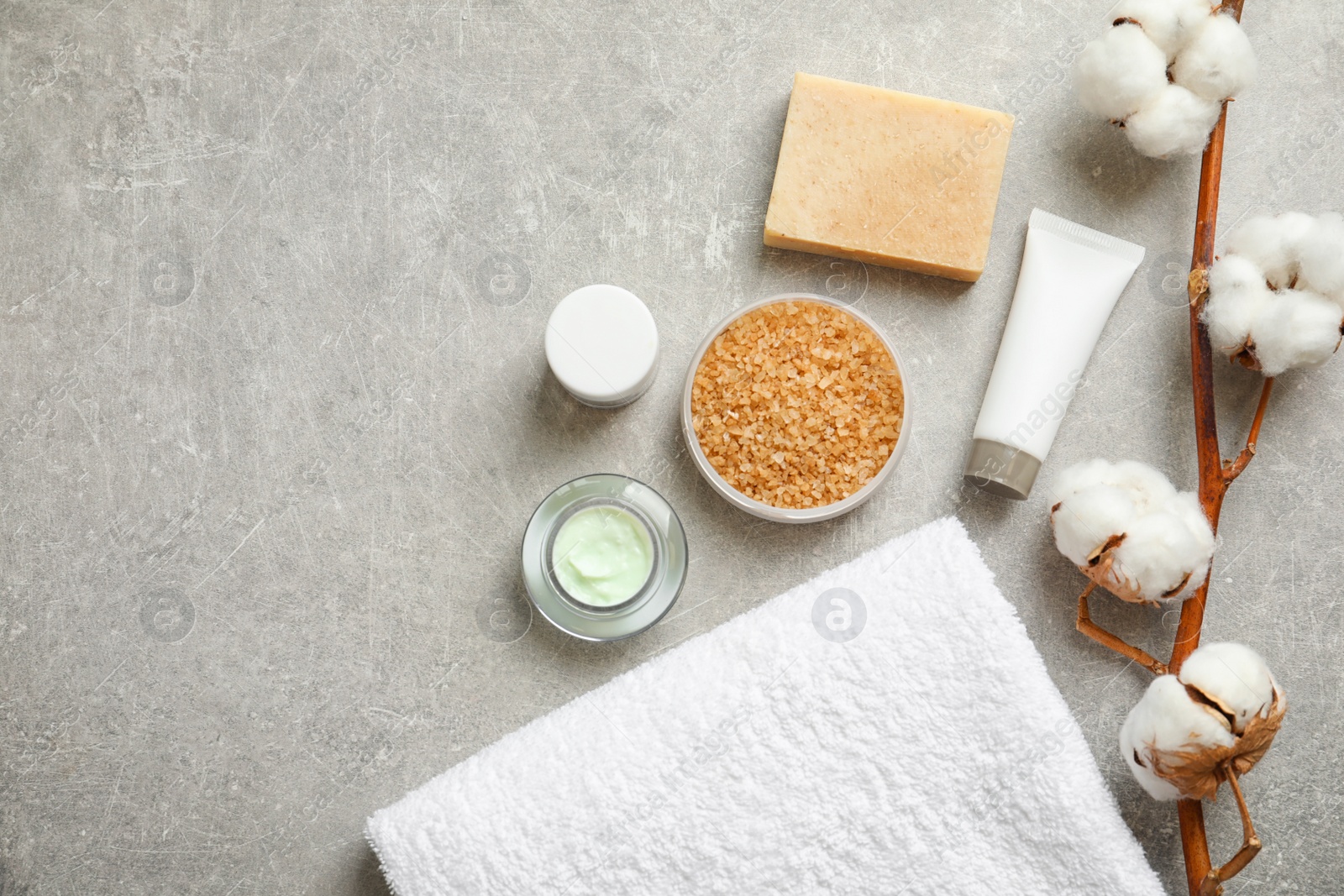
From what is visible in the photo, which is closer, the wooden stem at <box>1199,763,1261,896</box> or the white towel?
the wooden stem at <box>1199,763,1261,896</box>

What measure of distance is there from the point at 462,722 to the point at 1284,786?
843 mm

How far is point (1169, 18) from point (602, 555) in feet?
2.46

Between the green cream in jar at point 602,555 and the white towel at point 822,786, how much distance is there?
11cm

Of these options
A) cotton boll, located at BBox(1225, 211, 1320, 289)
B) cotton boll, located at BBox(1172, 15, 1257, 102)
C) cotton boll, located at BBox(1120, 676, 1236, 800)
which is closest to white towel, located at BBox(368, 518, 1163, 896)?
cotton boll, located at BBox(1120, 676, 1236, 800)

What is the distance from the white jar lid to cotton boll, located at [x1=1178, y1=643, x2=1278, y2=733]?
0.56 m

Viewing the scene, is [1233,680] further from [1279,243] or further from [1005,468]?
[1279,243]

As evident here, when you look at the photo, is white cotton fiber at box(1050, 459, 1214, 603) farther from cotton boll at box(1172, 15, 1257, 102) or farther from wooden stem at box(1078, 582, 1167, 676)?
cotton boll at box(1172, 15, 1257, 102)

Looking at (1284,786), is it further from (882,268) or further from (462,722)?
(462,722)

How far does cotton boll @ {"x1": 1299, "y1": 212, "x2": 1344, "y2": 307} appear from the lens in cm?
79

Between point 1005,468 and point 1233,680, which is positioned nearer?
point 1233,680

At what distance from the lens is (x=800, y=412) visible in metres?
0.84

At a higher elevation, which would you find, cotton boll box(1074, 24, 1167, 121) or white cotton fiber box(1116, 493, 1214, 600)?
cotton boll box(1074, 24, 1167, 121)

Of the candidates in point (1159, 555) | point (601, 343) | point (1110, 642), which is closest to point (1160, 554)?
point (1159, 555)

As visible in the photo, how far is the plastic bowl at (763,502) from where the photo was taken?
0.84 meters
